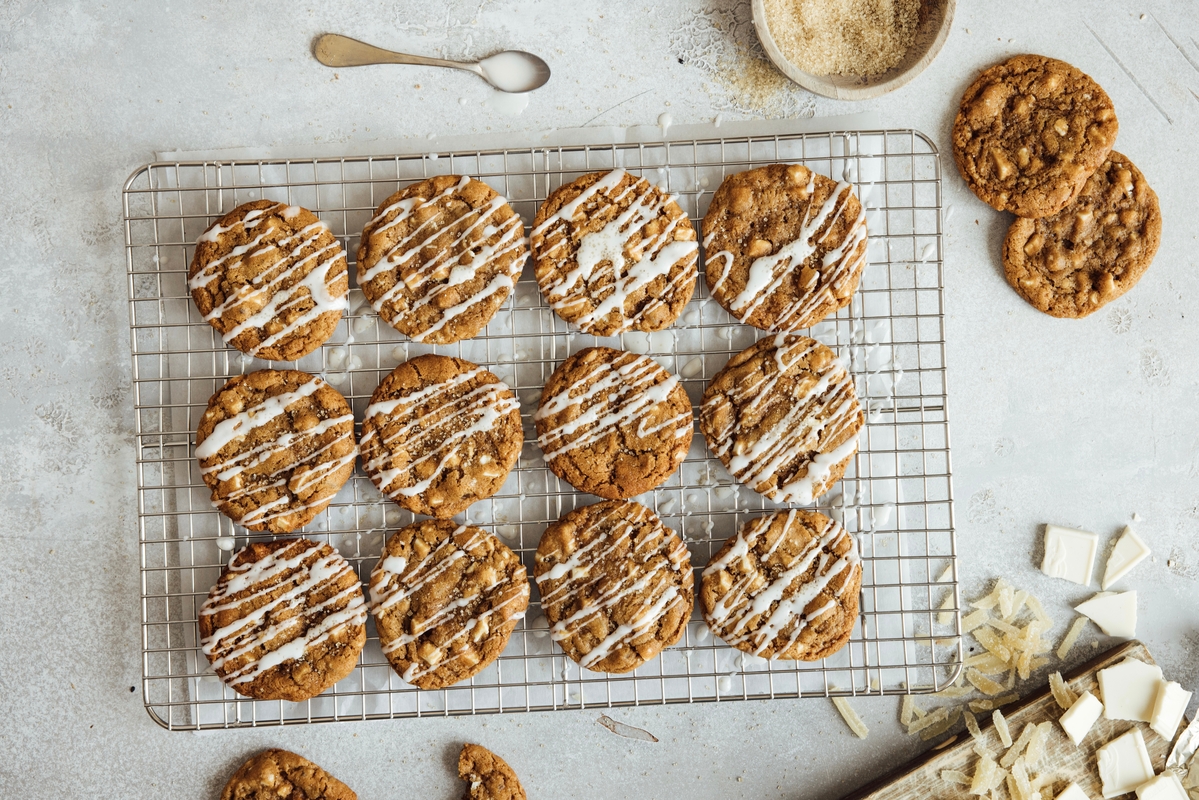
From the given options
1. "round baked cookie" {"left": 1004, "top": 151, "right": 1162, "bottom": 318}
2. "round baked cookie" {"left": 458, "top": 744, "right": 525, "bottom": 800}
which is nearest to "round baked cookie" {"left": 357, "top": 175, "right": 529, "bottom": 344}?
"round baked cookie" {"left": 458, "top": 744, "right": 525, "bottom": 800}

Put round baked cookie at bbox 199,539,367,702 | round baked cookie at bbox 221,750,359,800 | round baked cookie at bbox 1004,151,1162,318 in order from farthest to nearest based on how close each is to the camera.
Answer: round baked cookie at bbox 1004,151,1162,318, round baked cookie at bbox 221,750,359,800, round baked cookie at bbox 199,539,367,702

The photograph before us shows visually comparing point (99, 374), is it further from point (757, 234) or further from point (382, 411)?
point (757, 234)

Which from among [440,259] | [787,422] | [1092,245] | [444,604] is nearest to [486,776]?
[444,604]

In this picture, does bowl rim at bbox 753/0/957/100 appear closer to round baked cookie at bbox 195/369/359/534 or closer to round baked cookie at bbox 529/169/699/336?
round baked cookie at bbox 529/169/699/336

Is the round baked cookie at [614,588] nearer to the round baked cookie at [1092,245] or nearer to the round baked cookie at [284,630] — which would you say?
the round baked cookie at [284,630]

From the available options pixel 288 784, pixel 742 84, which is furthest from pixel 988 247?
pixel 288 784

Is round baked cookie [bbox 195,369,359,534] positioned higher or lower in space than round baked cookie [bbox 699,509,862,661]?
higher

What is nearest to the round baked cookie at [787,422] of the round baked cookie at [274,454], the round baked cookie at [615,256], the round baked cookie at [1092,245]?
the round baked cookie at [615,256]
